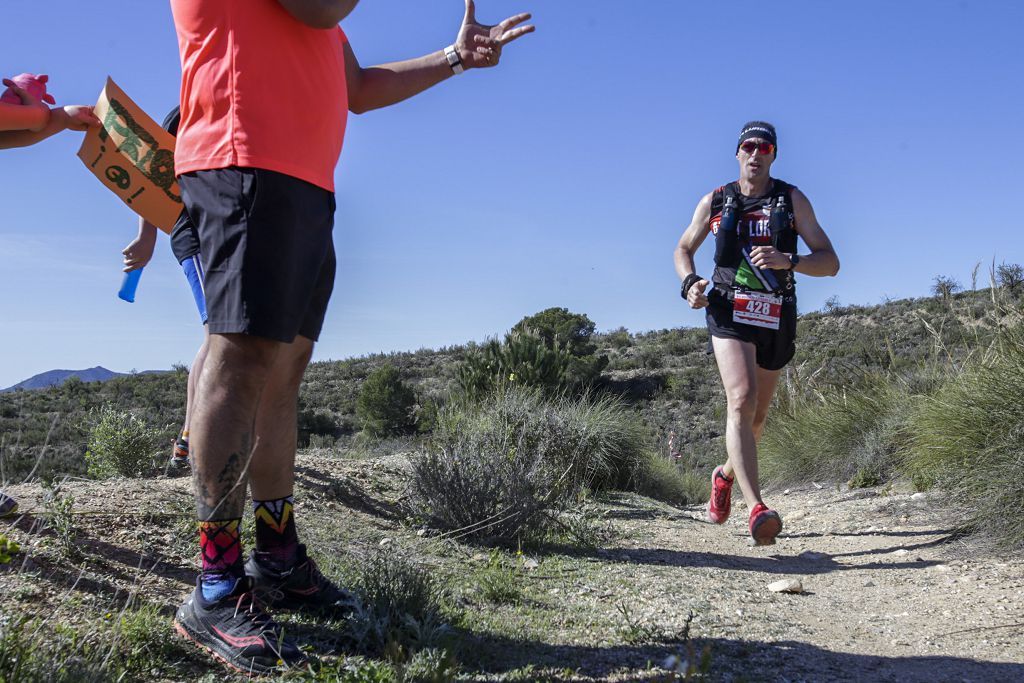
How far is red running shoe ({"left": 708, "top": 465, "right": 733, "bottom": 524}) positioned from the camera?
511cm

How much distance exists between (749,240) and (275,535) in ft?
11.1

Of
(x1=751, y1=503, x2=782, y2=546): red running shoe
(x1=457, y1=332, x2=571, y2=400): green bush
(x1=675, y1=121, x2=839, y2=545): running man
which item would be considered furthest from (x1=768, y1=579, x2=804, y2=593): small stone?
(x1=457, y1=332, x2=571, y2=400): green bush

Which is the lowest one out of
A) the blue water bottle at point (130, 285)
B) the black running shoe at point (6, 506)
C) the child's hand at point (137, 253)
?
the black running shoe at point (6, 506)

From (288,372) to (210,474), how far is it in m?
0.52

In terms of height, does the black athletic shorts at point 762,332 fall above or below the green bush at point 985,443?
above

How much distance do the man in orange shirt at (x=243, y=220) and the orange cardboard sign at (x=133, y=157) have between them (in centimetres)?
Result: 92

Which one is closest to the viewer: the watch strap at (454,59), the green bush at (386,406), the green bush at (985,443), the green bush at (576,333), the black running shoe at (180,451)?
the watch strap at (454,59)

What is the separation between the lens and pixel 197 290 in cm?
250

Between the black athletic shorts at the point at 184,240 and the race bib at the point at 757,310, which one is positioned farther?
the race bib at the point at 757,310

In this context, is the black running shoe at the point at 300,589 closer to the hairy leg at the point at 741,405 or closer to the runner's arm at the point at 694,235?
the hairy leg at the point at 741,405

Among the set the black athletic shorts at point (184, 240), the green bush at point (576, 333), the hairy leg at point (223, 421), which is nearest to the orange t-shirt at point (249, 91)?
the black athletic shorts at point (184, 240)

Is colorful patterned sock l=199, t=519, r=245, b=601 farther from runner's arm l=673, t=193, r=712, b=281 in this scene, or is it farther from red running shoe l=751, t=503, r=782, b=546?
runner's arm l=673, t=193, r=712, b=281

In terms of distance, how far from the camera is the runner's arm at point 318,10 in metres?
2.26

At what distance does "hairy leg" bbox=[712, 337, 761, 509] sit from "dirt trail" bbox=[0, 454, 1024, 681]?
493mm
